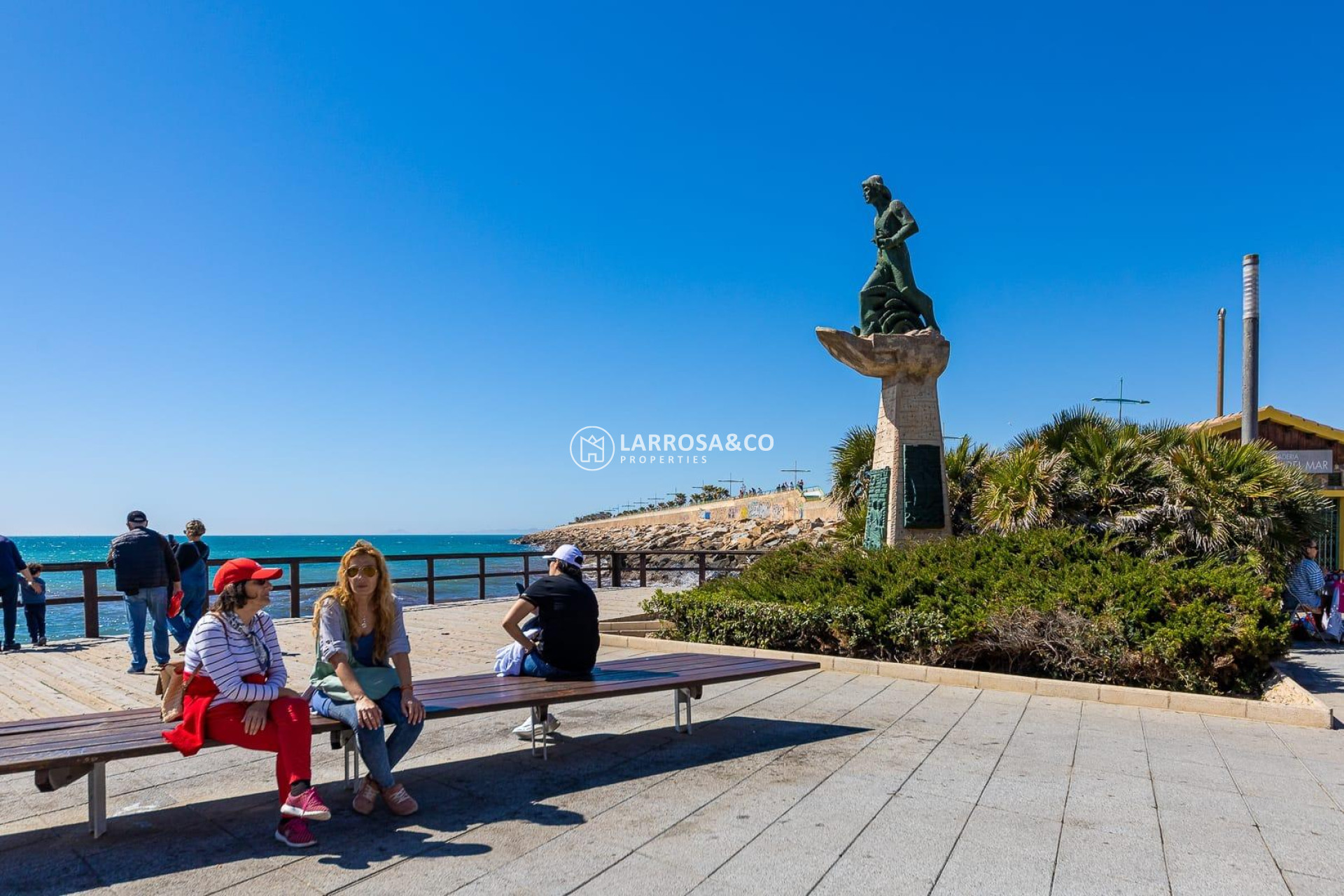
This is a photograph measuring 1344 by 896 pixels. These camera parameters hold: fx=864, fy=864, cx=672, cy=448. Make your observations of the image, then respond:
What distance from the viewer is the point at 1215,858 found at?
3.38 metres

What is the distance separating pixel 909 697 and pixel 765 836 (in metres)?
3.29

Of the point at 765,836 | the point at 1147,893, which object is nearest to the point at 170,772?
the point at 765,836

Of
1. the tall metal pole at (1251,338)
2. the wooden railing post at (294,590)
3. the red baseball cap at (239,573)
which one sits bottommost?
the wooden railing post at (294,590)

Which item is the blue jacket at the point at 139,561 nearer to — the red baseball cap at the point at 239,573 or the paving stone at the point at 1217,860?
the red baseball cap at the point at 239,573

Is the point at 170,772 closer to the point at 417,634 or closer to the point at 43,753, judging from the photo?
the point at 43,753

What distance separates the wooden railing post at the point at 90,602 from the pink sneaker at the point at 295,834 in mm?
8058

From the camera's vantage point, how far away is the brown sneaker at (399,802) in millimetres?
3791

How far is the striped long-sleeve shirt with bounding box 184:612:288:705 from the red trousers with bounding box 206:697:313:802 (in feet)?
0.16

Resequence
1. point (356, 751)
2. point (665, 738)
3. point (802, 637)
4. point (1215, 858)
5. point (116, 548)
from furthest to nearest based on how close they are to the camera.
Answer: point (802, 637) < point (116, 548) < point (665, 738) < point (356, 751) < point (1215, 858)

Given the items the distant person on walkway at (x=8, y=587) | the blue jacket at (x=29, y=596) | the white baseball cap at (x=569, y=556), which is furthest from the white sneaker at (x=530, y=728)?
the blue jacket at (x=29, y=596)

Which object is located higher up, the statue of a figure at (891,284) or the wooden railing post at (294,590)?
the statue of a figure at (891,284)

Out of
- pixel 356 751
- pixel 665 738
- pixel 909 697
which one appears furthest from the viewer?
pixel 909 697

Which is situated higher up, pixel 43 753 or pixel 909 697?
pixel 43 753

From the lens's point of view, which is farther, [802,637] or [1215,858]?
[802,637]
